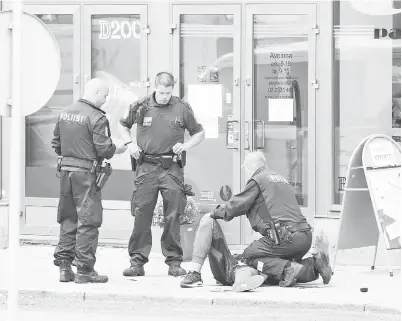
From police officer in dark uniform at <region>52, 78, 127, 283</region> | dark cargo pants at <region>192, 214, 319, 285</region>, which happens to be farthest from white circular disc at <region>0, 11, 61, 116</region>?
dark cargo pants at <region>192, 214, 319, 285</region>

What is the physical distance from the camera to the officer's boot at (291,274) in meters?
10.4


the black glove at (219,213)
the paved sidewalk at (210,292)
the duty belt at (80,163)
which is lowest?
the paved sidewalk at (210,292)

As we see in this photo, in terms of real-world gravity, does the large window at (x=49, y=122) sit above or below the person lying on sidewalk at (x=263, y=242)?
above

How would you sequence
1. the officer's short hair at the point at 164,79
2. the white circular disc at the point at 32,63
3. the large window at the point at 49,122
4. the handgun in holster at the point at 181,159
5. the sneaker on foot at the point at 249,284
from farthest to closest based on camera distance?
the large window at the point at 49,122
the handgun in holster at the point at 181,159
the officer's short hair at the point at 164,79
the sneaker on foot at the point at 249,284
the white circular disc at the point at 32,63

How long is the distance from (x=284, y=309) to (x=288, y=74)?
3.62 meters

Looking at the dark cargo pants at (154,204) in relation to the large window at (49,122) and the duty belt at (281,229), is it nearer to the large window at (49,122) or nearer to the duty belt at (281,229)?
Answer: the duty belt at (281,229)

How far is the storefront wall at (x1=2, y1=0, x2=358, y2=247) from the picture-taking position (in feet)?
40.9

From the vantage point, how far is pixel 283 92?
12.7 meters

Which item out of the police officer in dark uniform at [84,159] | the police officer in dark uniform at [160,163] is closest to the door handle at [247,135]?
the police officer in dark uniform at [160,163]

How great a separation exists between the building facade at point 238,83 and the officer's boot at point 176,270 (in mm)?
1544

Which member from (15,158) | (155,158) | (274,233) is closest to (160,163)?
(155,158)

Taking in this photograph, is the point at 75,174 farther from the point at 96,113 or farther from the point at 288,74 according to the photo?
the point at 288,74

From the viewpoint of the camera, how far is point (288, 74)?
12594 mm

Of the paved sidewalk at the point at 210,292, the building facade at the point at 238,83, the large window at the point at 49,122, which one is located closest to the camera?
the paved sidewalk at the point at 210,292
